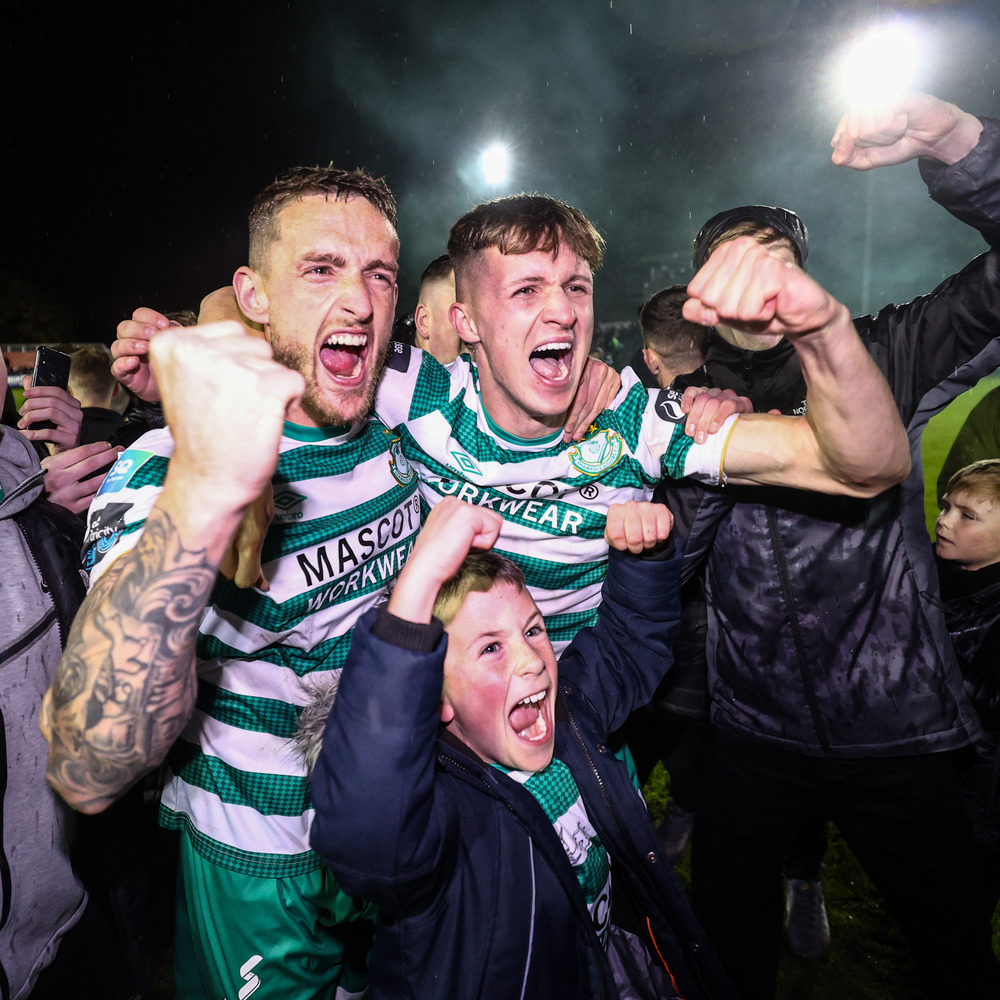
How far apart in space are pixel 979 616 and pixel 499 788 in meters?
1.88

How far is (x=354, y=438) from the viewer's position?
6.21ft

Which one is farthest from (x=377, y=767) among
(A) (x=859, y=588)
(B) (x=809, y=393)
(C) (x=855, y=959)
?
(C) (x=855, y=959)

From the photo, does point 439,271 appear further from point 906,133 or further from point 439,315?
point 906,133

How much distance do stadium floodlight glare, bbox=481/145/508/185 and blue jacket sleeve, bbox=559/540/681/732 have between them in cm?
2219

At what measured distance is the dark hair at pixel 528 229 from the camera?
83.4 inches

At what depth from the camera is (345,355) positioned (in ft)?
6.49

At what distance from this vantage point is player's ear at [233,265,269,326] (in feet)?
6.25

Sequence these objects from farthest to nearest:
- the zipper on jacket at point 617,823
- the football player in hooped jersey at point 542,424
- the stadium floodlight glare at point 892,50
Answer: the stadium floodlight glare at point 892,50 → the football player in hooped jersey at point 542,424 → the zipper on jacket at point 617,823

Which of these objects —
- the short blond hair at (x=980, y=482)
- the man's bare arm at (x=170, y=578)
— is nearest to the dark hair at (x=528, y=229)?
the man's bare arm at (x=170, y=578)

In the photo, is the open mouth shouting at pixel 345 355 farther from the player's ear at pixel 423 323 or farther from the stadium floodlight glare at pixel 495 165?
the stadium floodlight glare at pixel 495 165

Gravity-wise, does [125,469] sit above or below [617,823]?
above

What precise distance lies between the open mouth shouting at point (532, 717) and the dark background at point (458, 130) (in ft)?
59.4

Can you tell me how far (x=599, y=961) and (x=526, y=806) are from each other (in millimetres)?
425

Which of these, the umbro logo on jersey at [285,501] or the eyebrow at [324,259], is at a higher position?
the eyebrow at [324,259]
